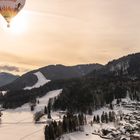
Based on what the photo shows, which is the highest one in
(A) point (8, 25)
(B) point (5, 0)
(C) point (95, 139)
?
(B) point (5, 0)

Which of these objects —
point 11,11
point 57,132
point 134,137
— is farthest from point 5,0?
point 134,137

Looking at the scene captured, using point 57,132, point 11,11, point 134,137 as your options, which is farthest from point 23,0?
point 134,137

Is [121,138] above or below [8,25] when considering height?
below

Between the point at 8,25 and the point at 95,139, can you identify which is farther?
the point at 95,139

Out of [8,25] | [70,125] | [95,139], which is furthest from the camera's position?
[70,125]

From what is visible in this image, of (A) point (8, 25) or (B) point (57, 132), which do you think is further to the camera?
(B) point (57, 132)

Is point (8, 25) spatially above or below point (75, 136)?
above

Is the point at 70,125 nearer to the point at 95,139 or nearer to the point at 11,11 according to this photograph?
the point at 95,139

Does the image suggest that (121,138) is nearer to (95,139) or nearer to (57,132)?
(95,139)

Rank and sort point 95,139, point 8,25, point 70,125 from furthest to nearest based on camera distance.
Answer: point 70,125 → point 95,139 → point 8,25
